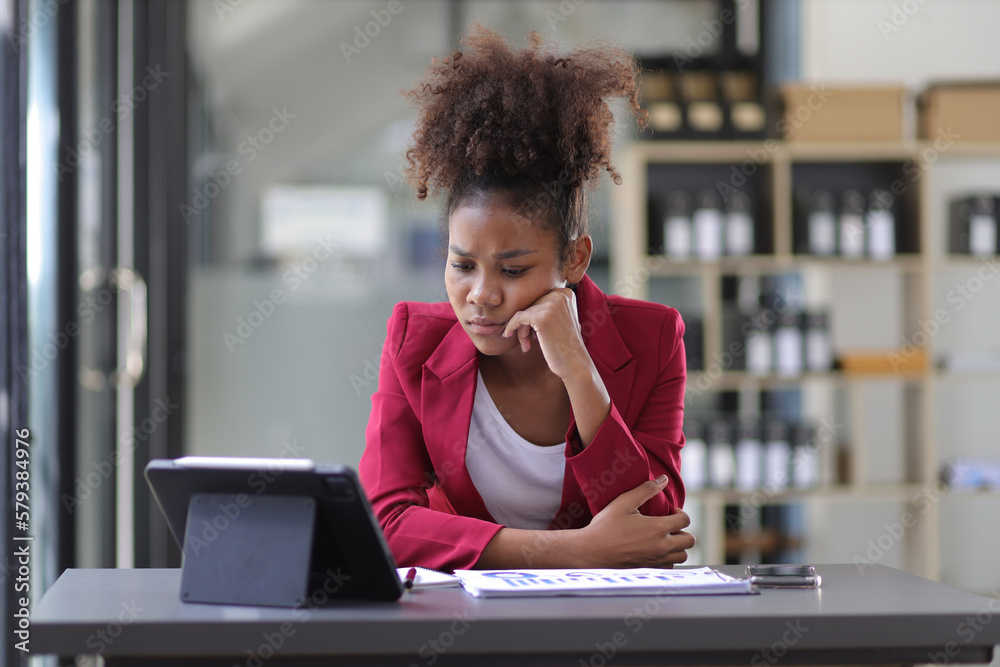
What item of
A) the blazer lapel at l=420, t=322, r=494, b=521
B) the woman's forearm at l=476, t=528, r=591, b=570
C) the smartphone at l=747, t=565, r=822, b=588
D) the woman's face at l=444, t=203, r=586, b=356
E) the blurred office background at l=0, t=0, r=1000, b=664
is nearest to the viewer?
the smartphone at l=747, t=565, r=822, b=588

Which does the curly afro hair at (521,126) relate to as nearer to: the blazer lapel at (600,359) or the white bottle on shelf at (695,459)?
the blazer lapel at (600,359)

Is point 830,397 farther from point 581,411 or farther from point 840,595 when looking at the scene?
point 840,595

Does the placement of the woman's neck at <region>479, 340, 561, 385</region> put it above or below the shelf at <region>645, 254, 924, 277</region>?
below

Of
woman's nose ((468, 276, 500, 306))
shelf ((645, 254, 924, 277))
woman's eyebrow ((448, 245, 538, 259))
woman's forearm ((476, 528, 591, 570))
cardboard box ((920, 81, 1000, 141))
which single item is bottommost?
woman's forearm ((476, 528, 591, 570))

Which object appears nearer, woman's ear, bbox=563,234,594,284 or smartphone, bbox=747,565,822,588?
smartphone, bbox=747,565,822,588

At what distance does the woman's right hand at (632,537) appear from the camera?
1342 millimetres

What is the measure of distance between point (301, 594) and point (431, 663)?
148 mm

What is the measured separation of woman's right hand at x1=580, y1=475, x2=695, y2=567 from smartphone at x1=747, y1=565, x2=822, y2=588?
9.1 inches

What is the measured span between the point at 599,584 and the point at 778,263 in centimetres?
276

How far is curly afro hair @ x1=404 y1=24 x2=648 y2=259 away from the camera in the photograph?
4.92 ft

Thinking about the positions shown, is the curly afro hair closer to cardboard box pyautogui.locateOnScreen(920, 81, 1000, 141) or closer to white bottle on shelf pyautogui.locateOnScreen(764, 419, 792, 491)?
white bottle on shelf pyautogui.locateOnScreen(764, 419, 792, 491)

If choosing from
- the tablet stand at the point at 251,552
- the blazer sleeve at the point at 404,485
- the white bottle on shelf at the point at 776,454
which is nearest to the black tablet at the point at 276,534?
the tablet stand at the point at 251,552

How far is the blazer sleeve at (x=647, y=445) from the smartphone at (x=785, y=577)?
0.31m

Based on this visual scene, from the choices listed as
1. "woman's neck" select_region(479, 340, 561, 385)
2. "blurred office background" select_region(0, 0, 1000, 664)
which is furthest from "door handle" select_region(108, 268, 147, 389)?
"woman's neck" select_region(479, 340, 561, 385)
